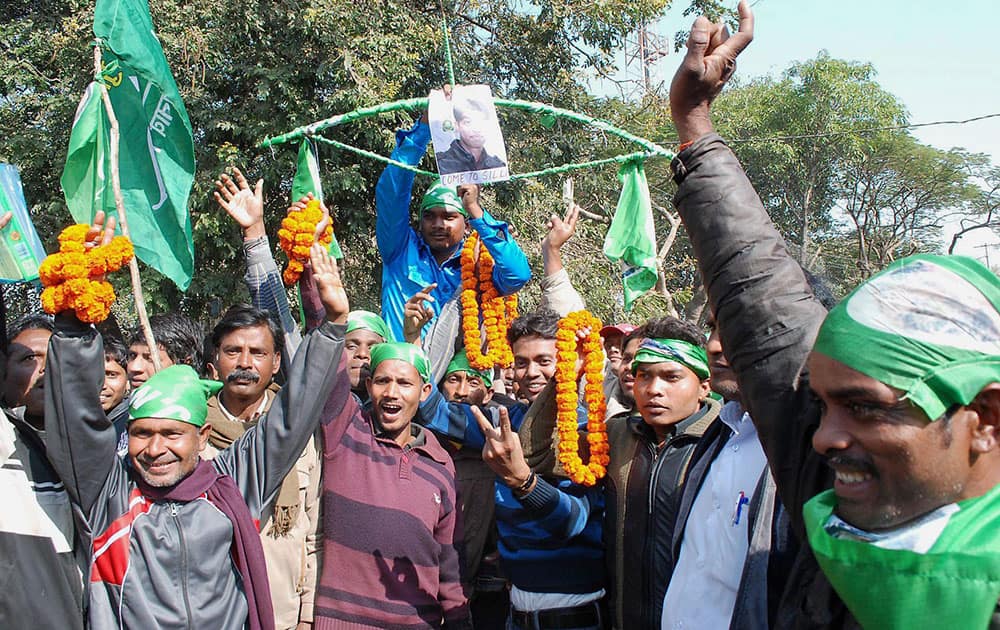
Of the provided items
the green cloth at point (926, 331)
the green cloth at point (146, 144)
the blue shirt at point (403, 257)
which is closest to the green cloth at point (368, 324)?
the blue shirt at point (403, 257)

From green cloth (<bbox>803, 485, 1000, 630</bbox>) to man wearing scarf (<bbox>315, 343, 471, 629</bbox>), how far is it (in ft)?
7.24

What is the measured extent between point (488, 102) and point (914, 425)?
3925 mm

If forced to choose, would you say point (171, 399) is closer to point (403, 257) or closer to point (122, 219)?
point (122, 219)

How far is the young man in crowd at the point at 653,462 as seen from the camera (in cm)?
294

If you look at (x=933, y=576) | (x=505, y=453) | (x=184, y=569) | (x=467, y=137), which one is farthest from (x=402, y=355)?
(x=933, y=576)

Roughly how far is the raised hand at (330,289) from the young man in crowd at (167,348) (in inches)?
59.1

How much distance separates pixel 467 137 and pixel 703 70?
3297mm

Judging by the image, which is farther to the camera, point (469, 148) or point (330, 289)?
point (469, 148)

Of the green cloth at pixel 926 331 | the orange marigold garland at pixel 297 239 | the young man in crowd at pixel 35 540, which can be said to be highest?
the orange marigold garland at pixel 297 239

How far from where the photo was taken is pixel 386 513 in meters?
3.29

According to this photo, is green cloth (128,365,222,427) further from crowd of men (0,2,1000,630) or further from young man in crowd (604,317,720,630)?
young man in crowd (604,317,720,630)

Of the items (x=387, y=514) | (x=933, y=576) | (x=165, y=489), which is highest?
(x=933, y=576)

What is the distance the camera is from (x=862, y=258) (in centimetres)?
2114

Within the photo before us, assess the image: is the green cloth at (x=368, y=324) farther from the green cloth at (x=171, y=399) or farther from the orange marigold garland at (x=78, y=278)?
the orange marigold garland at (x=78, y=278)
